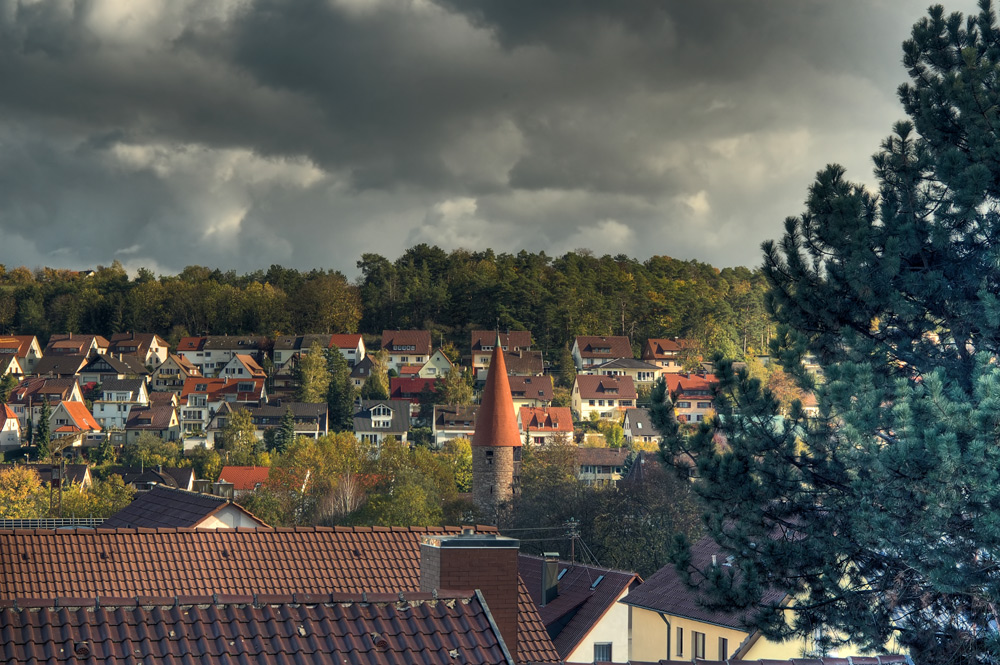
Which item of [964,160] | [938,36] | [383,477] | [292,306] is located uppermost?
[292,306]

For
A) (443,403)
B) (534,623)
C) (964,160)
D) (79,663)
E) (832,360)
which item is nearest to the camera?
(79,663)

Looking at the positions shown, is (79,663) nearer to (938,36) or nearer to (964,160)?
(964,160)

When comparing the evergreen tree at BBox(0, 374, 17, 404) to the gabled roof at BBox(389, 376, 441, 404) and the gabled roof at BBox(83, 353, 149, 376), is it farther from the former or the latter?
the gabled roof at BBox(389, 376, 441, 404)

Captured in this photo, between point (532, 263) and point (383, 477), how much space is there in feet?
223

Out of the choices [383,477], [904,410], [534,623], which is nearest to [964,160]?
[904,410]

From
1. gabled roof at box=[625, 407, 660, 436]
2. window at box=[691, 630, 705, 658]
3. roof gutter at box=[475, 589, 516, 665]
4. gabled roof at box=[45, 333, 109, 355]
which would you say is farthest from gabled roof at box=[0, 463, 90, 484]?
roof gutter at box=[475, 589, 516, 665]

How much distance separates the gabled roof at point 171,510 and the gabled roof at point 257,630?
10866 mm

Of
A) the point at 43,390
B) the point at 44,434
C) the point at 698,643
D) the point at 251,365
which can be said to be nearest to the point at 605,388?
the point at 251,365

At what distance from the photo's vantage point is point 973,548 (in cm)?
874

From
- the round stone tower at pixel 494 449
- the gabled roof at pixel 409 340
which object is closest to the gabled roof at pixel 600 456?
the round stone tower at pixel 494 449

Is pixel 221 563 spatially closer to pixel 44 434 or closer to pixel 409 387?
pixel 44 434

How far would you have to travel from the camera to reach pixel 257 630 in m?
5.12

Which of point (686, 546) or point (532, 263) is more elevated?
point (532, 263)

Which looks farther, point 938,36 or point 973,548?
point 938,36
